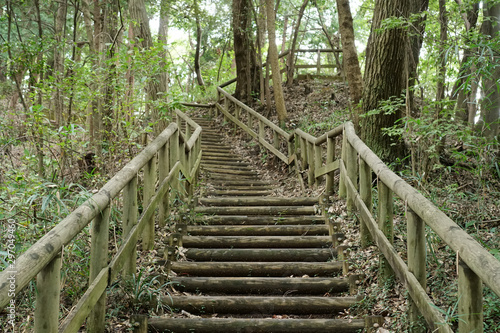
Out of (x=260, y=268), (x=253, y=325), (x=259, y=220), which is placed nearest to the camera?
(x=253, y=325)

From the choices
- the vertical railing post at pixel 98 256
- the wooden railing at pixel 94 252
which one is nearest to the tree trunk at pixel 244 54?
the wooden railing at pixel 94 252

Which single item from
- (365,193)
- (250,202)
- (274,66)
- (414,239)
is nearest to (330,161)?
(250,202)

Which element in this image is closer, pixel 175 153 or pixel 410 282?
pixel 410 282

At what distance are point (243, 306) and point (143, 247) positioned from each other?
4.21 feet

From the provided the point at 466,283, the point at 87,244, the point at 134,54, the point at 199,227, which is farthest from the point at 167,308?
the point at 134,54

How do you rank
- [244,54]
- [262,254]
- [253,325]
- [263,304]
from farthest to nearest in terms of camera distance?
[244,54] → [262,254] → [263,304] → [253,325]

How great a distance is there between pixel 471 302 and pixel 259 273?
8.75 feet

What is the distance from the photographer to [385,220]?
144 inches

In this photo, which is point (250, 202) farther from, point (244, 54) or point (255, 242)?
point (244, 54)

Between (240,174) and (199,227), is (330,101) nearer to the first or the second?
(240,174)

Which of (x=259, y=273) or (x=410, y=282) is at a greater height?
(x=410, y=282)

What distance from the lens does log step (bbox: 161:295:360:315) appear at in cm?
376

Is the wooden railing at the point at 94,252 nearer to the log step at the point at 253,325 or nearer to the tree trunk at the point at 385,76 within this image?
the log step at the point at 253,325

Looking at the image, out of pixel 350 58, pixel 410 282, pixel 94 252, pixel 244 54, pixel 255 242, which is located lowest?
pixel 255 242
